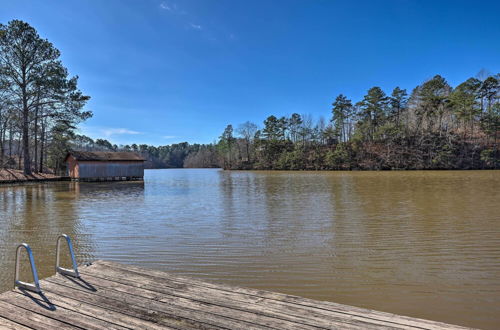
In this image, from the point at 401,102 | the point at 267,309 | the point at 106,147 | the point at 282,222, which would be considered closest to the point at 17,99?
the point at 282,222

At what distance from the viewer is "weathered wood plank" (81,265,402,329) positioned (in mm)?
2717

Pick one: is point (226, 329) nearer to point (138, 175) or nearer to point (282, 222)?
point (282, 222)

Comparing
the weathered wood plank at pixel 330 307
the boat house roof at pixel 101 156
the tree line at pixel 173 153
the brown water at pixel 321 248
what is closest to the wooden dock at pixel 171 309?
the weathered wood plank at pixel 330 307

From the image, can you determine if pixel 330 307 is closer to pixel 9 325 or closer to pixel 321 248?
pixel 9 325

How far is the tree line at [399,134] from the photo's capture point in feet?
180

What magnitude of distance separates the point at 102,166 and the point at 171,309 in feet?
125

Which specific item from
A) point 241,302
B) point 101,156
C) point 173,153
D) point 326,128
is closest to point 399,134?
point 326,128

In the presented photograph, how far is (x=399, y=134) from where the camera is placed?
63.3 metres

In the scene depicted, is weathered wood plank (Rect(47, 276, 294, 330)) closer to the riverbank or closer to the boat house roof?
the riverbank

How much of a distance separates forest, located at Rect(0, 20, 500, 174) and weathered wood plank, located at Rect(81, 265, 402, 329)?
109 ft

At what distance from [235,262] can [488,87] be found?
236 ft

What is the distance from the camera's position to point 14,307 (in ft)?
10.3

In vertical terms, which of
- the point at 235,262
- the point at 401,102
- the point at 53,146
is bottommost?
the point at 235,262

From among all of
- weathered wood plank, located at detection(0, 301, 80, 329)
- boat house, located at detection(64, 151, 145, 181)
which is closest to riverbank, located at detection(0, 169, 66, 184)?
boat house, located at detection(64, 151, 145, 181)
